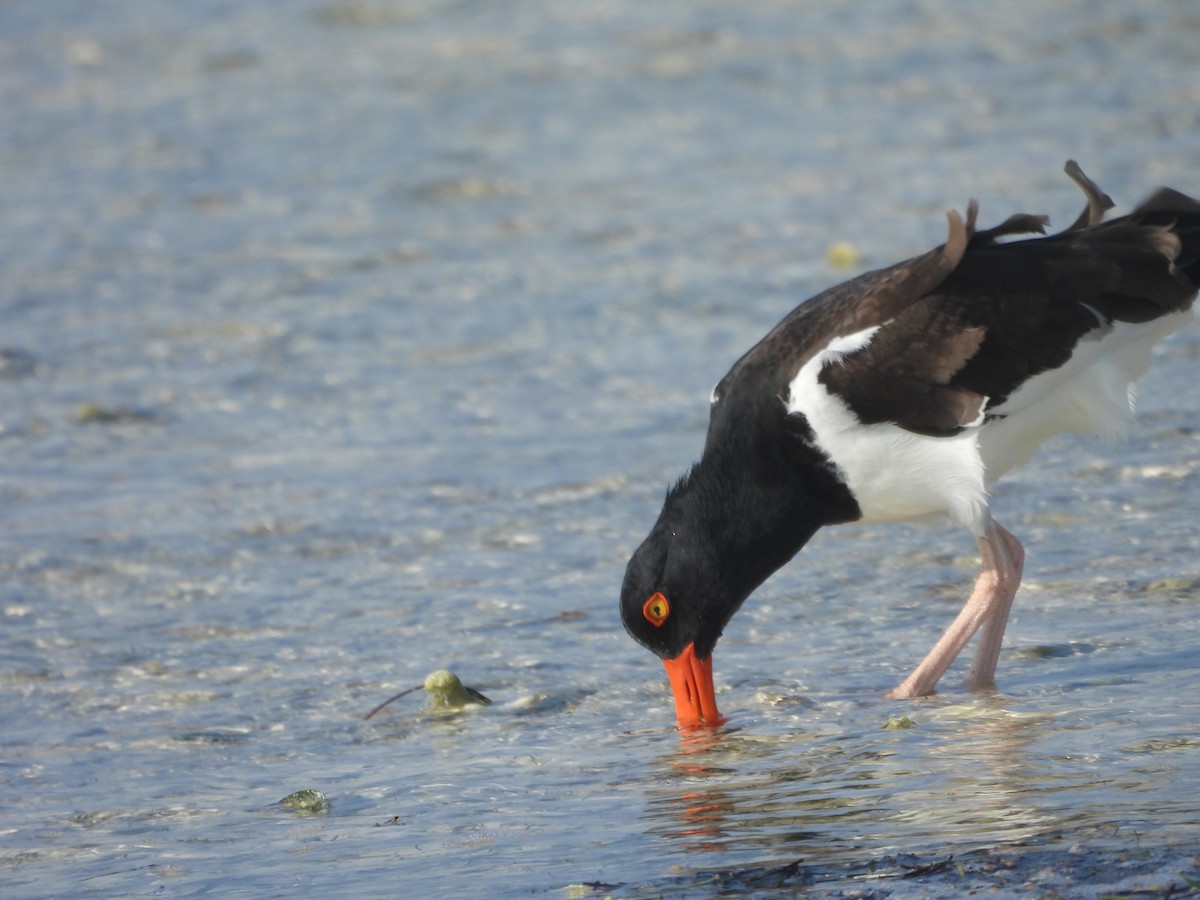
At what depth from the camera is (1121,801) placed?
380 centimetres

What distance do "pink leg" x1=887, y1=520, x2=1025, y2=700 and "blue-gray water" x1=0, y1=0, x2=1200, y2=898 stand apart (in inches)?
3.1

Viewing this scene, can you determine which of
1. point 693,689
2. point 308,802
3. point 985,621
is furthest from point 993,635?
point 308,802

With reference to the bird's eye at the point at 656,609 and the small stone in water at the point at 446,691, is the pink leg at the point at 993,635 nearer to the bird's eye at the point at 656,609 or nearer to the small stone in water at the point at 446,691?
the bird's eye at the point at 656,609

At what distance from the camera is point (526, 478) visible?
720cm

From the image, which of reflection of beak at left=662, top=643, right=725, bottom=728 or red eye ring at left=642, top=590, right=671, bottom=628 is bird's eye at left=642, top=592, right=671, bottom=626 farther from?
reflection of beak at left=662, top=643, right=725, bottom=728

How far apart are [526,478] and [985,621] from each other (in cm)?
251

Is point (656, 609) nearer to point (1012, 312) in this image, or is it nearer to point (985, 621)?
point (985, 621)

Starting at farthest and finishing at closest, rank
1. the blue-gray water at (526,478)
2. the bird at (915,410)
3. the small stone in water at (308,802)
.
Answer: the bird at (915,410) → the small stone in water at (308,802) → the blue-gray water at (526,478)

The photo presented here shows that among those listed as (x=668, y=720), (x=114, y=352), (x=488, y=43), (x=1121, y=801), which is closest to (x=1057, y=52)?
(x=488, y=43)

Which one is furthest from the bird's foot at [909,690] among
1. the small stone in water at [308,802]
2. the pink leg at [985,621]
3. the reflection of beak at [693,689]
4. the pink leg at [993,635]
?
the small stone in water at [308,802]

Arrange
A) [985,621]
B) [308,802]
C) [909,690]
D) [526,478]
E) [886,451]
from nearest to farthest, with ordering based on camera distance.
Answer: [308,802] < [909,690] < [886,451] < [985,621] < [526,478]

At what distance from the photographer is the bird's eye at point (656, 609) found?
4.95 m

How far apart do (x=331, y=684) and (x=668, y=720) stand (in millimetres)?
1073

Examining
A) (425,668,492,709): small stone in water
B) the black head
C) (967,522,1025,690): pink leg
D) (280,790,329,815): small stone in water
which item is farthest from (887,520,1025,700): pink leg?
(280,790,329,815): small stone in water
